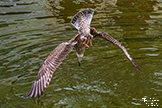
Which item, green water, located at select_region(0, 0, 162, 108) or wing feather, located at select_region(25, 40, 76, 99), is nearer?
wing feather, located at select_region(25, 40, 76, 99)

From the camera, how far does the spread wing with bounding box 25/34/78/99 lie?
470 cm

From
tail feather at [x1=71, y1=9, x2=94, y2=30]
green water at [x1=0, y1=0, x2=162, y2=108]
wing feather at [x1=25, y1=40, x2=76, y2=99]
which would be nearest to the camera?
wing feather at [x1=25, y1=40, x2=76, y2=99]

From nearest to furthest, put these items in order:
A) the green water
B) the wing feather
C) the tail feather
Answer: the wing feather < the green water < the tail feather

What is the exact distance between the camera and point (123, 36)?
859 centimetres

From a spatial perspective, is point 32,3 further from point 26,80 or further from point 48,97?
point 48,97

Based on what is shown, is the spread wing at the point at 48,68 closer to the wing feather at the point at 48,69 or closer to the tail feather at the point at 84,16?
the wing feather at the point at 48,69

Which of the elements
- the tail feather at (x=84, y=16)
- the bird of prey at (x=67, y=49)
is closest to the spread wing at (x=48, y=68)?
the bird of prey at (x=67, y=49)

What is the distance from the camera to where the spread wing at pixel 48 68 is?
185 inches

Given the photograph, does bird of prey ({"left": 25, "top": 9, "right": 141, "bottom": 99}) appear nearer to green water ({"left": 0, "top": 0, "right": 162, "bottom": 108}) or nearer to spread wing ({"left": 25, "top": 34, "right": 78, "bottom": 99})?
spread wing ({"left": 25, "top": 34, "right": 78, "bottom": 99})

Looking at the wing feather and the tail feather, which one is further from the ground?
the tail feather

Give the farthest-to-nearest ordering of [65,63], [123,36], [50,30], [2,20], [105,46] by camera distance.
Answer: [2,20] < [50,30] < [123,36] < [105,46] < [65,63]

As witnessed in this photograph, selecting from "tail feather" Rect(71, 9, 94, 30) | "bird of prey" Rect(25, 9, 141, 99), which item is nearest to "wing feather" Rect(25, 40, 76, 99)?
"bird of prey" Rect(25, 9, 141, 99)

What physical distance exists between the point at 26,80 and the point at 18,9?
6.10m

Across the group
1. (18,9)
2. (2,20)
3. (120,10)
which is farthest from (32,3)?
(120,10)
